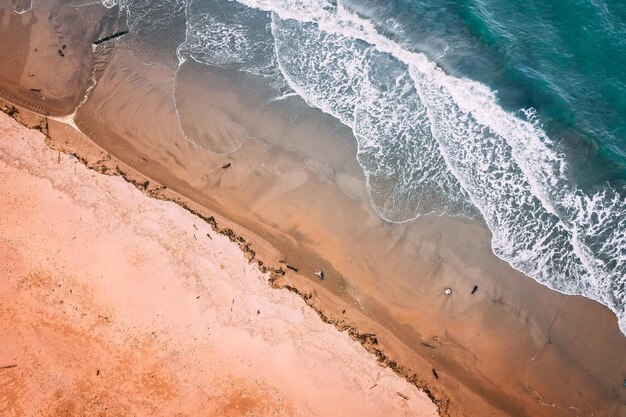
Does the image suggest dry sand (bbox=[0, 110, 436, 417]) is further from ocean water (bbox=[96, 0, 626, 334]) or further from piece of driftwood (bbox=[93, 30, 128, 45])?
piece of driftwood (bbox=[93, 30, 128, 45])

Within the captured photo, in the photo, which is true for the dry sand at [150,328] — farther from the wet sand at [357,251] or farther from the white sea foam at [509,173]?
the white sea foam at [509,173]

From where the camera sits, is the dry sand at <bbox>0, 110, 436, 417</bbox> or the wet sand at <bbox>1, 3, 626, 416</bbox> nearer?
the dry sand at <bbox>0, 110, 436, 417</bbox>

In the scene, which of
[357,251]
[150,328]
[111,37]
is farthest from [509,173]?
[111,37]

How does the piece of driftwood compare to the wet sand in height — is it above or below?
above

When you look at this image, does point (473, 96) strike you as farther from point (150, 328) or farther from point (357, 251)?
point (150, 328)

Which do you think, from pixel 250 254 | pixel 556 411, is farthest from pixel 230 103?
pixel 556 411

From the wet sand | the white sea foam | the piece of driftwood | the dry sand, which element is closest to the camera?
the dry sand

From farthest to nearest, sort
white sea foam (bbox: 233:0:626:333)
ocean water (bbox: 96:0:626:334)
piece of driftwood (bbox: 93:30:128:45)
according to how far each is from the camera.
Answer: piece of driftwood (bbox: 93:30:128:45), ocean water (bbox: 96:0:626:334), white sea foam (bbox: 233:0:626:333)

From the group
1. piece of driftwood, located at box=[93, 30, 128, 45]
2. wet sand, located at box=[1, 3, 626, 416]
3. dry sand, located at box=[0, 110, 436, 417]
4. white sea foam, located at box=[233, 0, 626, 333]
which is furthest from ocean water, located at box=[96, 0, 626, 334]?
dry sand, located at box=[0, 110, 436, 417]
